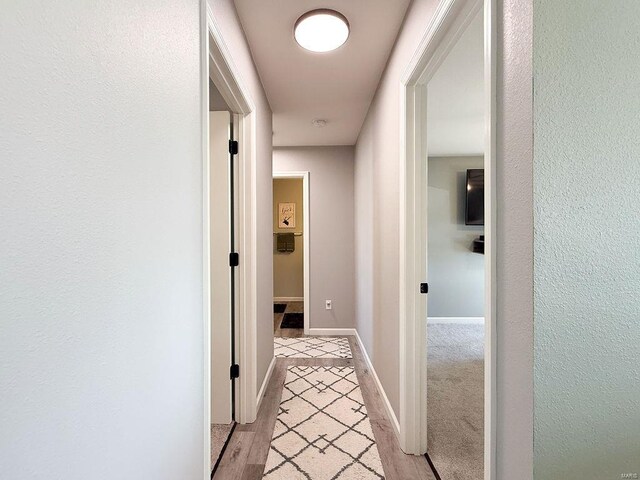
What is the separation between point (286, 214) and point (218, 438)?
456cm

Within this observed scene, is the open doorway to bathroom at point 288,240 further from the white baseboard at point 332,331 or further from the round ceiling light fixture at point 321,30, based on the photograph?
the round ceiling light fixture at point 321,30

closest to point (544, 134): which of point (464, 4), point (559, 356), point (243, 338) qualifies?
point (559, 356)

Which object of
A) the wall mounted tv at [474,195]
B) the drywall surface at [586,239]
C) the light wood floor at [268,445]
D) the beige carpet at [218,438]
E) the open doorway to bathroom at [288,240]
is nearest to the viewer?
the drywall surface at [586,239]

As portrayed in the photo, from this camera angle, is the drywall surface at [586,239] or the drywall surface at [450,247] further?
the drywall surface at [450,247]

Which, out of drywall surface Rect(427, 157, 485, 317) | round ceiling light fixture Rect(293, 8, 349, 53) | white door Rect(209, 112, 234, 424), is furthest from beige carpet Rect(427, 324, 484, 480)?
round ceiling light fixture Rect(293, 8, 349, 53)

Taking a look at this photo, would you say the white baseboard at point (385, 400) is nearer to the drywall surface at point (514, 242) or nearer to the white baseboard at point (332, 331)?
the white baseboard at point (332, 331)

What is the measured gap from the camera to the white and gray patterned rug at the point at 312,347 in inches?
136

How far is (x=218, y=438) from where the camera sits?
1.99 m

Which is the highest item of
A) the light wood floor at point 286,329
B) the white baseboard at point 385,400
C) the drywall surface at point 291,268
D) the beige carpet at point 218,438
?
the drywall surface at point 291,268

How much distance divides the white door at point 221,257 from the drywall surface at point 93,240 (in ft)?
3.57

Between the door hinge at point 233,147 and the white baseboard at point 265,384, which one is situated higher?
the door hinge at point 233,147

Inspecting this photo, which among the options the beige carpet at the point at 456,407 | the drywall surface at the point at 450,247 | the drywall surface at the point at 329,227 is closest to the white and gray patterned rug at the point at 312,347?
the drywall surface at the point at 329,227

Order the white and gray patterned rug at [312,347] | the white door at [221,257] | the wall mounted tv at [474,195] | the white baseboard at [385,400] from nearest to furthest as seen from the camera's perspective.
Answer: the white baseboard at [385,400], the white door at [221,257], the white and gray patterned rug at [312,347], the wall mounted tv at [474,195]

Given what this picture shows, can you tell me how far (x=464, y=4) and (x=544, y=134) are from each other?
2.33ft
